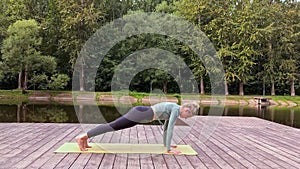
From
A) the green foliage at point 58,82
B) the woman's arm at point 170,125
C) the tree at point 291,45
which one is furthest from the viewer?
the tree at point 291,45

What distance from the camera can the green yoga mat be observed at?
468cm

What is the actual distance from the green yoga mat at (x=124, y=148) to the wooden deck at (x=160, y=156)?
15 centimetres

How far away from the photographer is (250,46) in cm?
2823

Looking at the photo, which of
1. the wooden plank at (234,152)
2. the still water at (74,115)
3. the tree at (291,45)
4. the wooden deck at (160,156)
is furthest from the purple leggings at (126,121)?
the tree at (291,45)

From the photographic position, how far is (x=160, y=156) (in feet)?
14.7

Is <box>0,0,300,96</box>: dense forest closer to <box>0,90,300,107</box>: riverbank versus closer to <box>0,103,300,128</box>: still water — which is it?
<box>0,90,300,107</box>: riverbank

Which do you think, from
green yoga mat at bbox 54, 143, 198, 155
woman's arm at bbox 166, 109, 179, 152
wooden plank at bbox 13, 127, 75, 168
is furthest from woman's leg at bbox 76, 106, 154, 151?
wooden plank at bbox 13, 127, 75, 168

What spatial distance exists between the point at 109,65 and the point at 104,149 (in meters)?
18.0

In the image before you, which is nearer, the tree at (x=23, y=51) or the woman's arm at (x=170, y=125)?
the woman's arm at (x=170, y=125)

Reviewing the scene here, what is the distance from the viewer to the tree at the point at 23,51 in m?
23.3

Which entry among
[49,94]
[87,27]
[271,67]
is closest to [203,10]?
[271,67]

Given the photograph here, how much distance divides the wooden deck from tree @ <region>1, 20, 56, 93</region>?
17031mm

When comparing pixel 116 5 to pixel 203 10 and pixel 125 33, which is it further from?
pixel 125 33

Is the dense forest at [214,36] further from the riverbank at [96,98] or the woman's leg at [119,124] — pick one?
the woman's leg at [119,124]
